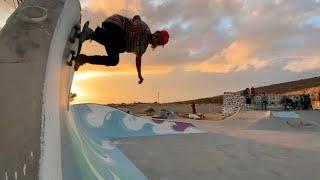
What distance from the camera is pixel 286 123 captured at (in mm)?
22656

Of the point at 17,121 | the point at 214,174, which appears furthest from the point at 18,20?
the point at 214,174

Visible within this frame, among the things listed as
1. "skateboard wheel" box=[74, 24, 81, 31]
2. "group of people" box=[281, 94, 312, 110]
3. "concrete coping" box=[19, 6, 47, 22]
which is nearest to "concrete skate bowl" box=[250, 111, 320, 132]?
"group of people" box=[281, 94, 312, 110]

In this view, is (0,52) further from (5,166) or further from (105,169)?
(105,169)

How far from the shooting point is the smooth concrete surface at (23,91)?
3025 millimetres

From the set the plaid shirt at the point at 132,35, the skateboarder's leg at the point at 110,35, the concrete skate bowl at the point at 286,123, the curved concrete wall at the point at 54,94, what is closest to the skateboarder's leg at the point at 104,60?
the skateboarder's leg at the point at 110,35

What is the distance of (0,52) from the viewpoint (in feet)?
10.7

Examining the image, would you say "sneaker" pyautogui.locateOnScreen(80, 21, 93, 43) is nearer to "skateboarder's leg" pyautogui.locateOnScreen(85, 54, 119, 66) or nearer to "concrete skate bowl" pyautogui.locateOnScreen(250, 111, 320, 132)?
"skateboarder's leg" pyautogui.locateOnScreen(85, 54, 119, 66)

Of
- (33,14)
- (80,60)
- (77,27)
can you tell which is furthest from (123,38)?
(33,14)

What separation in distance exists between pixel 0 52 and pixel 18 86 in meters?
0.31

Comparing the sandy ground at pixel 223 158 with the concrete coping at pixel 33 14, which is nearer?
the concrete coping at pixel 33 14

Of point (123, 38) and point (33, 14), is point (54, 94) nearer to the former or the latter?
point (33, 14)

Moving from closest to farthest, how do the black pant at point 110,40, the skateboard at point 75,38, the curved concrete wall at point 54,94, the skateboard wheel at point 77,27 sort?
the curved concrete wall at point 54,94
the skateboard at point 75,38
the skateboard wheel at point 77,27
the black pant at point 110,40

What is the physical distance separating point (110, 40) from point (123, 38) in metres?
0.22

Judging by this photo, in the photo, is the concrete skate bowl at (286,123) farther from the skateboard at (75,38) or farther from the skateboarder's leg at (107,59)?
the skateboard at (75,38)
